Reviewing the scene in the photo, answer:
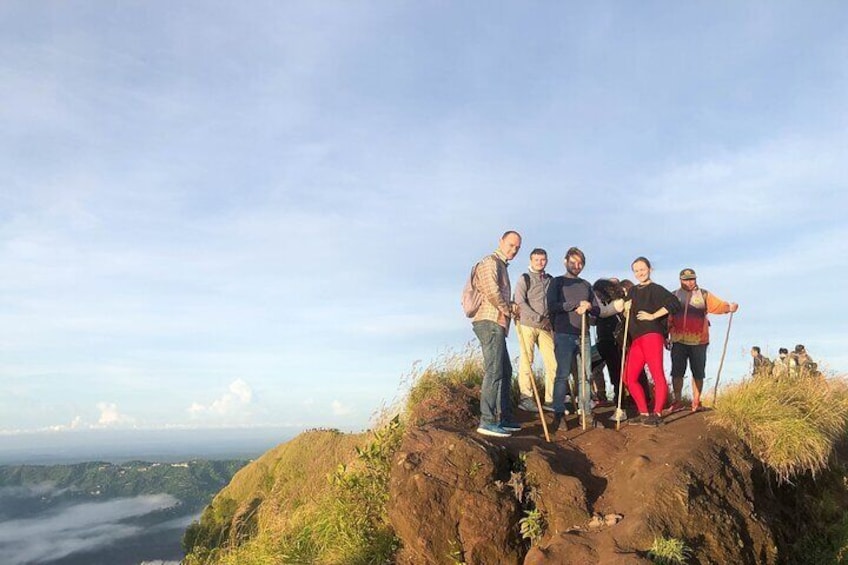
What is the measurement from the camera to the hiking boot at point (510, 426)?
8336mm

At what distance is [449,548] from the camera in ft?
21.2

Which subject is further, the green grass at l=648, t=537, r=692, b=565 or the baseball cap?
the baseball cap

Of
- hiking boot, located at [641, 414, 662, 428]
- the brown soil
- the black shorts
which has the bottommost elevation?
the brown soil

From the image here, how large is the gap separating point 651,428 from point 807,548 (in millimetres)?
2181

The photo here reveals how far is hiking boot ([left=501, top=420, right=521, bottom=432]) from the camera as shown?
27.3ft

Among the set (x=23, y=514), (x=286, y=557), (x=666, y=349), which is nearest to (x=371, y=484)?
(x=286, y=557)

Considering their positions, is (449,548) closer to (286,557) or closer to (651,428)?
(286,557)

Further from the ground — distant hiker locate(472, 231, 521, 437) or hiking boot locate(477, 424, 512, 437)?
distant hiker locate(472, 231, 521, 437)

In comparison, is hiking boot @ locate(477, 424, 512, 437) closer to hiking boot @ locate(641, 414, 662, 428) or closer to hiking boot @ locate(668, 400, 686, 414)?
hiking boot @ locate(641, 414, 662, 428)

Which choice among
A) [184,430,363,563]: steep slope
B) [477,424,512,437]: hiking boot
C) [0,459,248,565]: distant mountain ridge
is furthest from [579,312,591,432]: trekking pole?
[0,459,248,565]: distant mountain ridge

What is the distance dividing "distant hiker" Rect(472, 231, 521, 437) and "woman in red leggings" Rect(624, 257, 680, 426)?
206cm

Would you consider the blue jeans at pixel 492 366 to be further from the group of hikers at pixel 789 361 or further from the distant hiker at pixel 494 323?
the group of hikers at pixel 789 361

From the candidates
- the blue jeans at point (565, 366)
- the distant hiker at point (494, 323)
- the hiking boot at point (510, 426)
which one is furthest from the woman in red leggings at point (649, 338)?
the distant hiker at point (494, 323)

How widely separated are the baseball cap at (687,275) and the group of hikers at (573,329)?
15 mm
